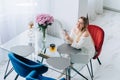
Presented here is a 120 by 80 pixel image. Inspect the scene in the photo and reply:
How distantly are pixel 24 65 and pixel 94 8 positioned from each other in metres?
3.03

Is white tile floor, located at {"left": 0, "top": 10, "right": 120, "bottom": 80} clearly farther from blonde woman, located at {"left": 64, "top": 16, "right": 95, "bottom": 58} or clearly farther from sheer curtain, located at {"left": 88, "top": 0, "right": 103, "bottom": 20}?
blonde woman, located at {"left": 64, "top": 16, "right": 95, "bottom": 58}

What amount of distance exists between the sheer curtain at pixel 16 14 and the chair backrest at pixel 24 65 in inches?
42.2

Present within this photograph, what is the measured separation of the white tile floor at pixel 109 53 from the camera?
4.17 m

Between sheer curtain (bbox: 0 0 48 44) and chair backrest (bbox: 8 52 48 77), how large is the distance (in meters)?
1.07

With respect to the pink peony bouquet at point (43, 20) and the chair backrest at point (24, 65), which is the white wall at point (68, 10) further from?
the chair backrest at point (24, 65)

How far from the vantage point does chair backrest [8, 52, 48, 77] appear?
3.26 m

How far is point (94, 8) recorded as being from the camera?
5.87 m

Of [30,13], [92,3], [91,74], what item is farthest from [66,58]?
[92,3]

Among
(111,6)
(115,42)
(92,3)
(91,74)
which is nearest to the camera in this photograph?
(91,74)

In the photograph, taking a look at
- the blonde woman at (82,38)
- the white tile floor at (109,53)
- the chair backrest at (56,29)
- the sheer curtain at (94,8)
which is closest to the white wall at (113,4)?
the white tile floor at (109,53)

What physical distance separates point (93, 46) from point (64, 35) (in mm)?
427

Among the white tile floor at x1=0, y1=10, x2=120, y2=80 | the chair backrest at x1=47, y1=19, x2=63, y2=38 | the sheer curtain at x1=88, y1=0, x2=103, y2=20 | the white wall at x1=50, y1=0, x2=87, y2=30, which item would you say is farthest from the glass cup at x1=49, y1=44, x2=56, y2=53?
the sheer curtain at x1=88, y1=0, x2=103, y2=20

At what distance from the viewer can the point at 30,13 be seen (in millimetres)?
4457

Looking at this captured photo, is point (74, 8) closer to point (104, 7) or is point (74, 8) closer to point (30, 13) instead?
point (30, 13)
